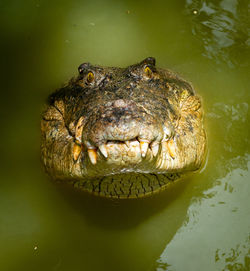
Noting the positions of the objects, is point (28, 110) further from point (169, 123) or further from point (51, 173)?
point (169, 123)

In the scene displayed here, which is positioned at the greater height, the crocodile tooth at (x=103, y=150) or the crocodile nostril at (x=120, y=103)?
the crocodile nostril at (x=120, y=103)

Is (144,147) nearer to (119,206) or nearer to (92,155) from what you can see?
(92,155)

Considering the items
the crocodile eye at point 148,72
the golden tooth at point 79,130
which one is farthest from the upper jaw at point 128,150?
the crocodile eye at point 148,72

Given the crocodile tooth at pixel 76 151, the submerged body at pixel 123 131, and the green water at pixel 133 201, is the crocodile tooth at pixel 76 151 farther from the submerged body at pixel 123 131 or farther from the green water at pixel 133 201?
the green water at pixel 133 201

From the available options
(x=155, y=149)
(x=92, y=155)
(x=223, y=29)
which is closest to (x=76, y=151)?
(x=92, y=155)

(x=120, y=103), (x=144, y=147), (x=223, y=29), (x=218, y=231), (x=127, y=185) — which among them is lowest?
(x=218, y=231)

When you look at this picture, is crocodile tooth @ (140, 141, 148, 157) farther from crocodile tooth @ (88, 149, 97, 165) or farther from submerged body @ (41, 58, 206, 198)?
crocodile tooth @ (88, 149, 97, 165)

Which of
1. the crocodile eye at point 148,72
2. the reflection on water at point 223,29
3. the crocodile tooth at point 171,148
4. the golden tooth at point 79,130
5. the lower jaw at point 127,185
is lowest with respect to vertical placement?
the lower jaw at point 127,185

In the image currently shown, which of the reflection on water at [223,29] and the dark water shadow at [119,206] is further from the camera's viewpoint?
the reflection on water at [223,29]
